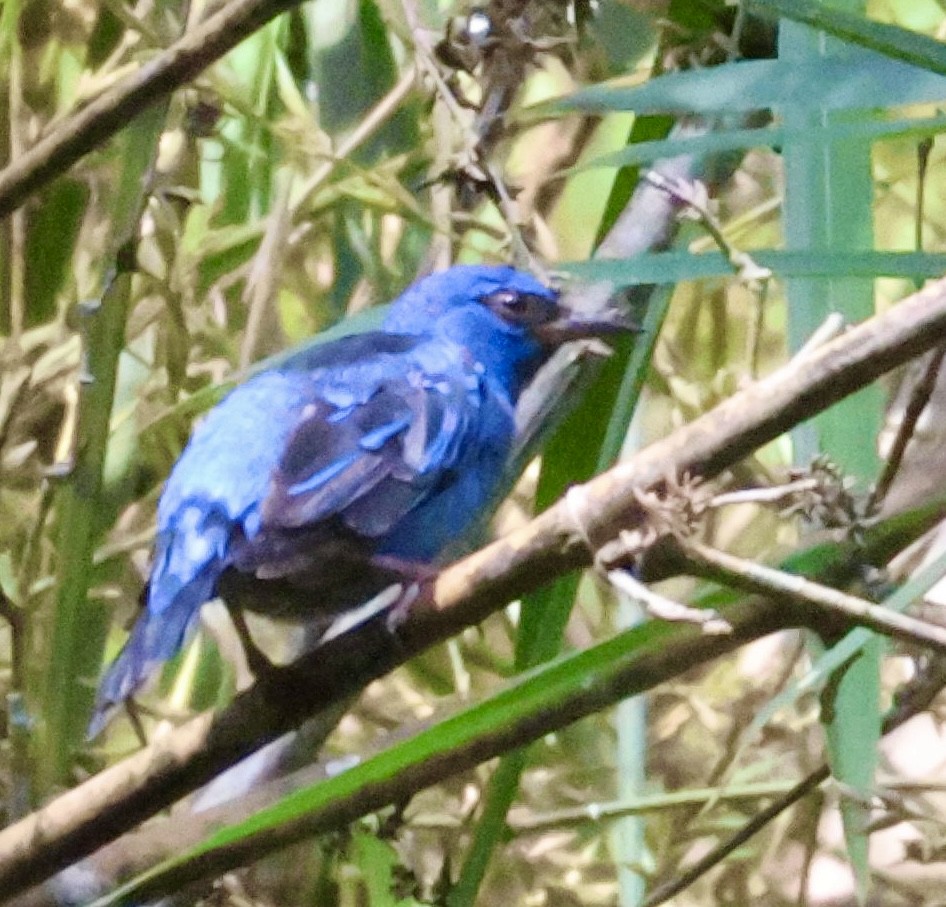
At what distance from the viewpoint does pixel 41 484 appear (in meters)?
1.73

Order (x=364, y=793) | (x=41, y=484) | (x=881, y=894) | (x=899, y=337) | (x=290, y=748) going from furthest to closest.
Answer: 1. (x=881, y=894)
2. (x=41, y=484)
3. (x=290, y=748)
4. (x=364, y=793)
5. (x=899, y=337)

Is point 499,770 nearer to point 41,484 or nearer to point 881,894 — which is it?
point 41,484

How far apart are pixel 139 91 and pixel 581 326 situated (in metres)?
0.57

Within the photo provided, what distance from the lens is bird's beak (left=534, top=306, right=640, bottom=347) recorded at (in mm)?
1410

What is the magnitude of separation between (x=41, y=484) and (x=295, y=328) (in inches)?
16.6

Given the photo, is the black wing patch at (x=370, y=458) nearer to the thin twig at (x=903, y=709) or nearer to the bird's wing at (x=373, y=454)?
the bird's wing at (x=373, y=454)

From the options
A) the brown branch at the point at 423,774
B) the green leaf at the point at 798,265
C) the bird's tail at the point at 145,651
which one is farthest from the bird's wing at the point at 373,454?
the green leaf at the point at 798,265

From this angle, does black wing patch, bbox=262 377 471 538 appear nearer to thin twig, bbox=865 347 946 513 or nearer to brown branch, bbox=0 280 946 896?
brown branch, bbox=0 280 946 896

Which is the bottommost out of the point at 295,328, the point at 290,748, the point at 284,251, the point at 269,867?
the point at 269,867

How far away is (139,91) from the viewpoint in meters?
1.04

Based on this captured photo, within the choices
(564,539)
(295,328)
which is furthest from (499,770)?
(295,328)

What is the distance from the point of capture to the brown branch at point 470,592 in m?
0.74

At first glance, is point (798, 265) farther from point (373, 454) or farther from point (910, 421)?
point (373, 454)

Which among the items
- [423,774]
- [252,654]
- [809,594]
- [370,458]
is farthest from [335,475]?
[809,594]
